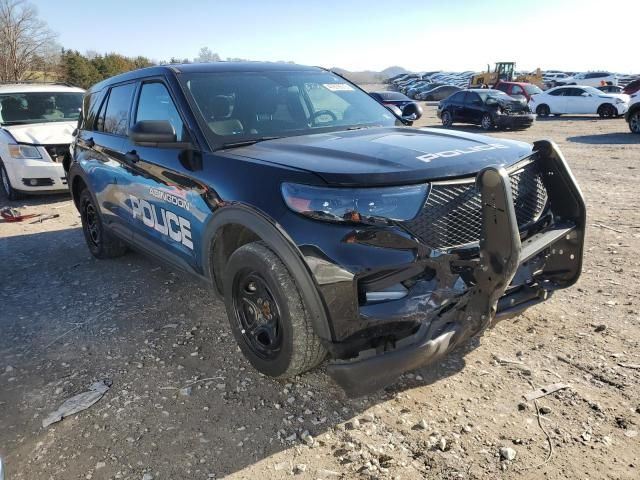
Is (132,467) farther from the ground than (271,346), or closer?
closer

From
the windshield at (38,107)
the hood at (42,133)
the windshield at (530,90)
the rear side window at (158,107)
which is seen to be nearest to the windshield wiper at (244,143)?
the rear side window at (158,107)

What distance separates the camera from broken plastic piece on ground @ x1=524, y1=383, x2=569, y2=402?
9.36 feet

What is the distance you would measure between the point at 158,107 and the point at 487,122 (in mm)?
15952

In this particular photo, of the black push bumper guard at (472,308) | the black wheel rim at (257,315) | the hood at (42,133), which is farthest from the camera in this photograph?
the hood at (42,133)

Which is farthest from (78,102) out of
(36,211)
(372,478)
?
(372,478)

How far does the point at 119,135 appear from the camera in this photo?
4.50 meters

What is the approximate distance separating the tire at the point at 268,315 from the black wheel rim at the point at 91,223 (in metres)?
2.92

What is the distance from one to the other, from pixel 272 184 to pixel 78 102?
8368 mm

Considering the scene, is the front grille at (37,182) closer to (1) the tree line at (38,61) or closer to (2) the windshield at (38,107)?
(2) the windshield at (38,107)

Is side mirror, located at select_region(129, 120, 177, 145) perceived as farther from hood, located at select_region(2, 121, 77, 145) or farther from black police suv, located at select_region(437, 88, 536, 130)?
black police suv, located at select_region(437, 88, 536, 130)

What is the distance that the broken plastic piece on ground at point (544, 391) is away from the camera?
285 centimetres

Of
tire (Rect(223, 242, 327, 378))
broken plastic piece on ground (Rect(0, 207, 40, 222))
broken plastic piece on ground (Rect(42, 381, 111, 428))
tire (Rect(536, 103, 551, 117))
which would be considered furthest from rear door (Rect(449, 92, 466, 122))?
broken plastic piece on ground (Rect(42, 381, 111, 428))

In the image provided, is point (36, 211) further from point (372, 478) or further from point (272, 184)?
point (372, 478)

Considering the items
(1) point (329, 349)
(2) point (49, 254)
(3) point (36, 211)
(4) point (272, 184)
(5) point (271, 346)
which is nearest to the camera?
(1) point (329, 349)
